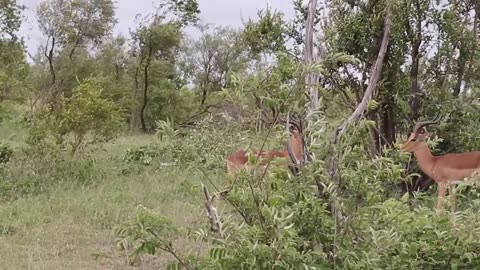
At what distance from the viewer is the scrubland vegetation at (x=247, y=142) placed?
222 cm

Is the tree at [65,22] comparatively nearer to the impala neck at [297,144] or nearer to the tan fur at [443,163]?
the tan fur at [443,163]

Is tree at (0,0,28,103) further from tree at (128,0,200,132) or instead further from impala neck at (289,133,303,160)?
impala neck at (289,133,303,160)

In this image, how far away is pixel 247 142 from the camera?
225 cm

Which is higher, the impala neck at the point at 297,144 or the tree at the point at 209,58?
the tree at the point at 209,58

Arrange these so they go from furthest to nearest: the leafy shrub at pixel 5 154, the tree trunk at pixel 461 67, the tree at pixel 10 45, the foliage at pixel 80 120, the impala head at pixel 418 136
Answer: the tree at pixel 10 45 < the leafy shrub at pixel 5 154 < the foliage at pixel 80 120 < the tree trunk at pixel 461 67 < the impala head at pixel 418 136

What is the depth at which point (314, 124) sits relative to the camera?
228cm

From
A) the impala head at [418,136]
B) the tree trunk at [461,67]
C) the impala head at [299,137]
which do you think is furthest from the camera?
the tree trunk at [461,67]

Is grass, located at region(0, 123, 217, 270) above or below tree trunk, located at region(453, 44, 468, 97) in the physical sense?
below

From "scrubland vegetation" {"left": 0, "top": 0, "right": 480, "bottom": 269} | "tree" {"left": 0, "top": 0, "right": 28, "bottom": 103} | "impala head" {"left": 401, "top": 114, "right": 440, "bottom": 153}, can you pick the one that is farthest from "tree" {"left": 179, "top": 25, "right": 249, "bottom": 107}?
"impala head" {"left": 401, "top": 114, "right": 440, "bottom": 153}

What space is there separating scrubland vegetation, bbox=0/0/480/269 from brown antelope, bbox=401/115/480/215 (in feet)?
0.82

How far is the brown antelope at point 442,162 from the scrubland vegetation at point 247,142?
249 mm

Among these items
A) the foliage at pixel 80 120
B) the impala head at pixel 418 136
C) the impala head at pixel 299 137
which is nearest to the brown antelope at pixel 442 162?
the impala head at pixel 418 136

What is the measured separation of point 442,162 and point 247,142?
12.4 ft

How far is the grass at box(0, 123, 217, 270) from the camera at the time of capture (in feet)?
14.9
